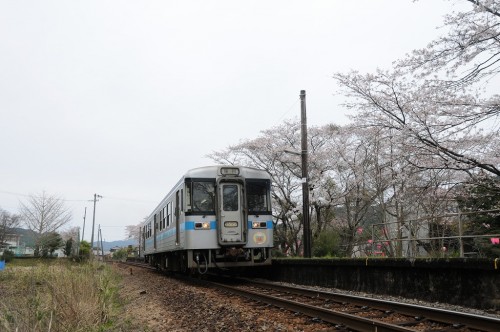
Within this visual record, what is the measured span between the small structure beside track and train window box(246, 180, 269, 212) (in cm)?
194

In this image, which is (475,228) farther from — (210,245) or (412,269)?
(210,245)

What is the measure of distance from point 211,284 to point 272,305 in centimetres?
448

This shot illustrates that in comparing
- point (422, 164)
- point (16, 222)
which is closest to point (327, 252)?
point (422, 164)

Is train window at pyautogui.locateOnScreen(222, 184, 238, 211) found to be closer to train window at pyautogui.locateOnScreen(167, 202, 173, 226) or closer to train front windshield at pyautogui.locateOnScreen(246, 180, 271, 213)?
train front windshield at pyautogui.locateOnScreen(246, 180, 271, 213)

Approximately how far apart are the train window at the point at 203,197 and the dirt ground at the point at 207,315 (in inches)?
98.0

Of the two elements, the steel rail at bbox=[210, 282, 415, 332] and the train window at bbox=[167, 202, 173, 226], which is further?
the train window at bbox=[167, 202, 173, 226]

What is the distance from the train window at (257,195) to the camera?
12.1 m

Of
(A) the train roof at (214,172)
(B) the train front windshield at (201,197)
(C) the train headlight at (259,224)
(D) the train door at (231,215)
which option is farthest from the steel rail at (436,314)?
(A) the train roof at (214,172)

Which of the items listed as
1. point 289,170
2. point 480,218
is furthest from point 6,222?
point 480,218

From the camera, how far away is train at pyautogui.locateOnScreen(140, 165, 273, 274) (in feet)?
37.2

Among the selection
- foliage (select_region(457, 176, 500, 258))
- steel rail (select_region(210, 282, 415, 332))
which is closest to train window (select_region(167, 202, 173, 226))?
steel rail (select_region(210, 282, 415, 332))

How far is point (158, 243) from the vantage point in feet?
57.3

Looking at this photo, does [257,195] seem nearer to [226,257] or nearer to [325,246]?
[226,257]

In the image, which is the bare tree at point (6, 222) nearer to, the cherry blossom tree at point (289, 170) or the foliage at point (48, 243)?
the foliage at point (48, 243)
